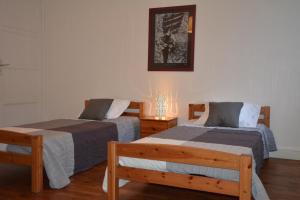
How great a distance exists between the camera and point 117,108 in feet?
14.7

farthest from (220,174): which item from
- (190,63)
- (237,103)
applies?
(190,63)

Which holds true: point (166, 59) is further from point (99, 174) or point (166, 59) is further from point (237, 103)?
point (99, 174)

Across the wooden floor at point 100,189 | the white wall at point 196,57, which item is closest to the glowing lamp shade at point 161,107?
the white wall at point 196,57

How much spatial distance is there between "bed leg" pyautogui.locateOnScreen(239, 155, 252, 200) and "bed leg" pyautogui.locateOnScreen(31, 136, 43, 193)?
1.73 metres

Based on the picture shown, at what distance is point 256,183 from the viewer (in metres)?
2.11

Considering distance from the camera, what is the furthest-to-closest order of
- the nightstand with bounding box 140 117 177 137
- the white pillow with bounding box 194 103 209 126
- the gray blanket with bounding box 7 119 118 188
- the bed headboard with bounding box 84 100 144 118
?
1. the bed headboard with bounding box 84 100 144 118
2. the nightstand with bounding box 140 117 177 137
3. the white pillow with bounding box 194 103 209 126
4. the gray blanket with bounding box 7 119 118 188

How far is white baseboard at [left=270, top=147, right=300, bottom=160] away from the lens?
12.8ft

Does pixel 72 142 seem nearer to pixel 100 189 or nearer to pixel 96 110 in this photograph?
pixel 100 189

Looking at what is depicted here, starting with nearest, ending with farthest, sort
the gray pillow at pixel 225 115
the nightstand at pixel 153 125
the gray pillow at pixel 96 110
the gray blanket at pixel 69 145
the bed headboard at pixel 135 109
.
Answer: the gray blanket at pixel 69 145, the gray pillow at pixel 225 115, the nightstand at pixel 153 125, the gray pillow at pixel 96 110, the bed headboard at pixel 135 109

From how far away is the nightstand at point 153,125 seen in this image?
4.06 metres

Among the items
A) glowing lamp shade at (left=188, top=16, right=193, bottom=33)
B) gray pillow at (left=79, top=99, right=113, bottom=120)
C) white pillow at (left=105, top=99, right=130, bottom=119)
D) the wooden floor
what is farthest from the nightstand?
glowing lamp shade at (left=188, top=16, right=193, bottom=33)

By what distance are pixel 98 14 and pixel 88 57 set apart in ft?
2.32

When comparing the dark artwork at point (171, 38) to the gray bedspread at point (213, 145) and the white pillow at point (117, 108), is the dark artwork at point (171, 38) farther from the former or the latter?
the gray bedspread at point (213, 145)

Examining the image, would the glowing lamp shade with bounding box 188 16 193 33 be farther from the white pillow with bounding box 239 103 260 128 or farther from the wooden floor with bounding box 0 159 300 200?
the wooden floor with bounding box 0 159 300 200
